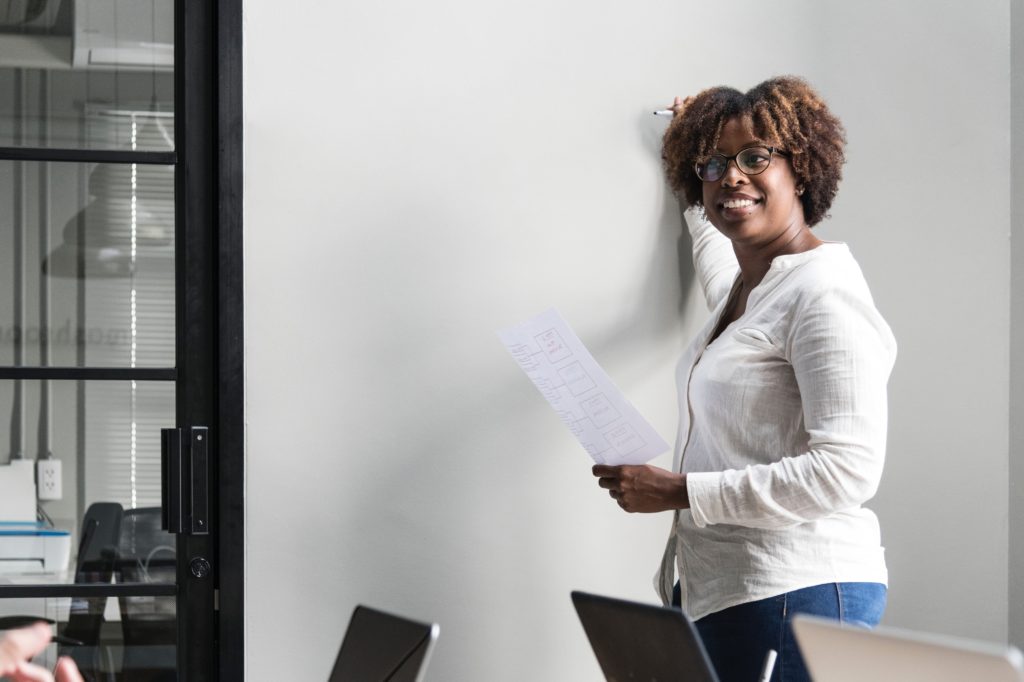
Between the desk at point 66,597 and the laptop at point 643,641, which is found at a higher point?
the laptop at point 643,641

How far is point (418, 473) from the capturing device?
242 centimetres

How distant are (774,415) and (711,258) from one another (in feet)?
2.17

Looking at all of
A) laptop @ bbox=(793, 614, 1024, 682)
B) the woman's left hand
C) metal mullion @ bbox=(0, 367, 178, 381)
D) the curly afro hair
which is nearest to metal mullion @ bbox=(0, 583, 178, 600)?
metal mullion @ bbox=(0, 367, 178, 381)

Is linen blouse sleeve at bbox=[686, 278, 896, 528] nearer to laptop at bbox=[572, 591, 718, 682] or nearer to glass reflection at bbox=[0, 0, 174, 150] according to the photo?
laptop at bbox=[572, 591, 718, 682]

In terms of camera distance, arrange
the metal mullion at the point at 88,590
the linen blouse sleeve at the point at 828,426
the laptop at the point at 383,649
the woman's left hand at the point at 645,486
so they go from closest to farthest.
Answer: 1. the laptop at the point at 383,649
2. the linen blouse sleeve at the point at 828,426
3. the woman's left hand at the point at 645,486
4. the metal mullion at the point at 88,590

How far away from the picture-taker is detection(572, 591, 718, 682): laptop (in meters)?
1.35

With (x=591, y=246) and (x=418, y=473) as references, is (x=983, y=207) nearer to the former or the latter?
(x=591, y=246)

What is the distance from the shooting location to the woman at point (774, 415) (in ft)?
5.83

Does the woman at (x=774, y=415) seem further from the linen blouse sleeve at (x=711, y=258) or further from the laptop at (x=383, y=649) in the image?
the laptop at (x=383, y=649)

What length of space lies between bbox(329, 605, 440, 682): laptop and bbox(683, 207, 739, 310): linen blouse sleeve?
1.15 metres

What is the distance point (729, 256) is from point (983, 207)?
73 cm

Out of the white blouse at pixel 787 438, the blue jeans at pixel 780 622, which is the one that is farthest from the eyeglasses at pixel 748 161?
the blue jeans at pixel 780 622

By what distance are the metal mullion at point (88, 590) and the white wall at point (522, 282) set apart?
0.69ft

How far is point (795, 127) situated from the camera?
204 cm
